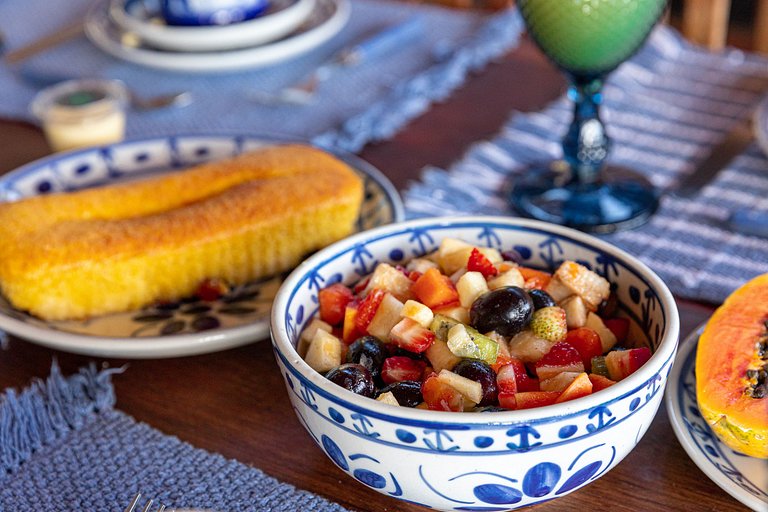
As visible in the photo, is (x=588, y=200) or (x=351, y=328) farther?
(x=588, y=200)

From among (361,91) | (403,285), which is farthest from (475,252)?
(361,91)

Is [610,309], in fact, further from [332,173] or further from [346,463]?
[332,173]

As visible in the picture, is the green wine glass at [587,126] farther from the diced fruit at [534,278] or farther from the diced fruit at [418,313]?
the diced fruit at [418,313]

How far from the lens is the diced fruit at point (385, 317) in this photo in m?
0.84

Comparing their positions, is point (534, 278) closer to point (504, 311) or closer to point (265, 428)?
point (504, 311)

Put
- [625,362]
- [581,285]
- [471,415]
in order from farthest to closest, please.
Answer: [581,285]
[625,362]
[471,415]

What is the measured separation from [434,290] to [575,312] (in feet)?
0.45

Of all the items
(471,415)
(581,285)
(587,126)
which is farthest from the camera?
(587,126)

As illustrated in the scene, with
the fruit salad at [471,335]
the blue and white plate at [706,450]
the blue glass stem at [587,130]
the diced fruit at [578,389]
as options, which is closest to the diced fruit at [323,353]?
the fruit salad at [471,335]

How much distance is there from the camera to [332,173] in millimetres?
1171

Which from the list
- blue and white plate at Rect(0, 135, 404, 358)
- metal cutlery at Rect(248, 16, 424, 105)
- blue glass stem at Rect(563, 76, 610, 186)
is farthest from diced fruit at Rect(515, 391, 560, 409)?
metal cutlery at Rect(248, 16, 424, 105)

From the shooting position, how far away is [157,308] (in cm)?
109

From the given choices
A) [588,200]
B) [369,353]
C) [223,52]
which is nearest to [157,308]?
[369,353]

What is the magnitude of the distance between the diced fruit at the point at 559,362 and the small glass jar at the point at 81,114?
0.95 m
